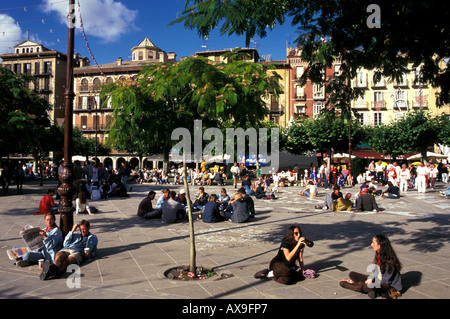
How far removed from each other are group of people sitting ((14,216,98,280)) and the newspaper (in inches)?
2.5

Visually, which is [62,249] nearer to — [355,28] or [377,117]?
[355,28]

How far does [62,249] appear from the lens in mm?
6238

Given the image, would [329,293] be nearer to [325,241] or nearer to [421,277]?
[421,277]

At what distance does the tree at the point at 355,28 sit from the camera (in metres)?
5.53

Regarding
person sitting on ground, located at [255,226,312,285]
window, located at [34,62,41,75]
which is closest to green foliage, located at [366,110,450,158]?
person sitting on ground, located at [255,226,312,285]

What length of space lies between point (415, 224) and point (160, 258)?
7.74 meters

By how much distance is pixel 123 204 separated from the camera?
14.4m

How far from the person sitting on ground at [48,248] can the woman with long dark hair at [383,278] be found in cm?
479

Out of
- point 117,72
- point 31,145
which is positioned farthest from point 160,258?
point 117,72

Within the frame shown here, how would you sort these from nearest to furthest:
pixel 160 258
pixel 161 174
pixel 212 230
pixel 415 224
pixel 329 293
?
pixel 329 293, pixel 160 258, pixel 212 230, pixel 415 224, pixel 161 174

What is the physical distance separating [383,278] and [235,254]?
292cm

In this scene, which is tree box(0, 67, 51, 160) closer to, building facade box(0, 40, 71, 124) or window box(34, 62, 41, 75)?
building facade box(0, 40, 71, 124)

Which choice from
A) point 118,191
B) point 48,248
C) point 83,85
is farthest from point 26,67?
point 48,248
